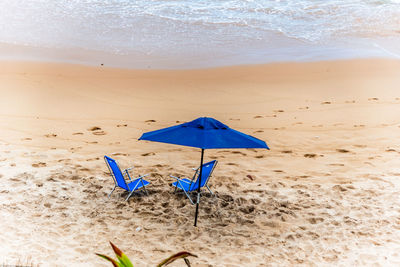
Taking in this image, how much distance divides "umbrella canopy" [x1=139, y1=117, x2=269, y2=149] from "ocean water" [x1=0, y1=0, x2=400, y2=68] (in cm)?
903

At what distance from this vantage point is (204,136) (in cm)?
577

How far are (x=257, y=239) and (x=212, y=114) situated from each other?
6.00 m

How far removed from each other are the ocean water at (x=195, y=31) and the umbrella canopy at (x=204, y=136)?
903 cm

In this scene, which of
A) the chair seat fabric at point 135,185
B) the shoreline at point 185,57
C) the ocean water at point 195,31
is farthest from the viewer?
the ocean water at point 195,31

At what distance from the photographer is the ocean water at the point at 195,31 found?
51.0 ft

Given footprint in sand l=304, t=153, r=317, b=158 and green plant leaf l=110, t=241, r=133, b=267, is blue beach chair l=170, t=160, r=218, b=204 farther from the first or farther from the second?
green plant leaf l=110, t=241, r=133, b=267

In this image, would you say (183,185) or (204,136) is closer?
(204,136)

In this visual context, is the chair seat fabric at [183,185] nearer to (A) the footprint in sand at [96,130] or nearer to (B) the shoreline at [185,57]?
(A) the footprint in sand at [96,130]

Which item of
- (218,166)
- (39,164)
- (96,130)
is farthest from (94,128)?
(218,166)

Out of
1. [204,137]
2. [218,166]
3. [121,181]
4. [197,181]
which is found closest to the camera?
[204,137]

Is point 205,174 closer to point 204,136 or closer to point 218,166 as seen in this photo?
point 204,136

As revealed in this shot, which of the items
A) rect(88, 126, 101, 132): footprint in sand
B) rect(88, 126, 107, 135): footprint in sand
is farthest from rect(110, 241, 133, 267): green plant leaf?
rect(88, 126, 101, 132): footprint in sand

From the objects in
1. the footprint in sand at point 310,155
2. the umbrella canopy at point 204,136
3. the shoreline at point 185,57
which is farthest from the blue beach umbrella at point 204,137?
the shoreline at point 185,57

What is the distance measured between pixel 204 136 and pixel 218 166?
307cm
